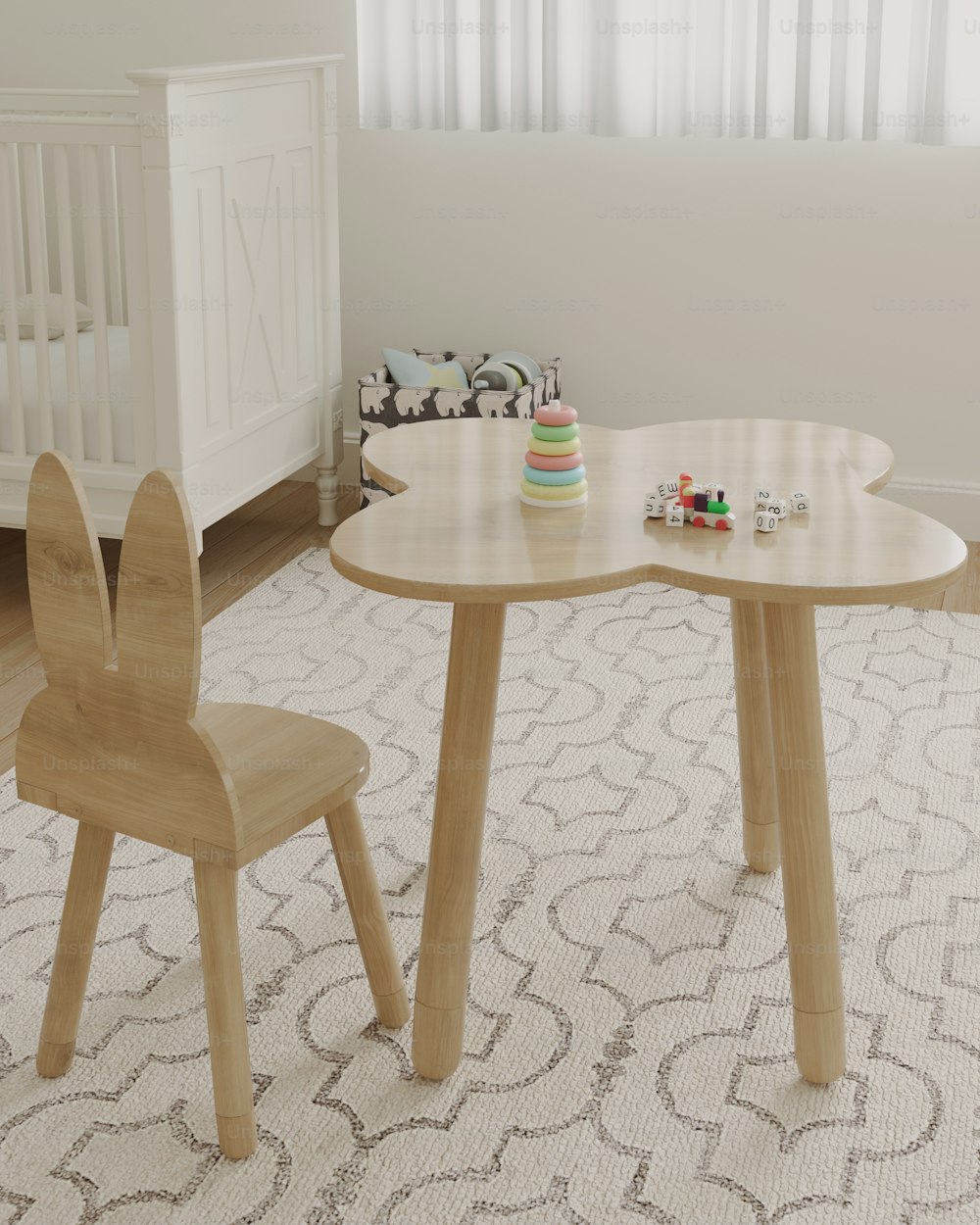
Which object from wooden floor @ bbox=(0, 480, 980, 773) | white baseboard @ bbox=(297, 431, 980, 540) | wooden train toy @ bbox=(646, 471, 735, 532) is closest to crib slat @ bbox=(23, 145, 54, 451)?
wooden floor @ bbox=(0, 480, 980, 773)

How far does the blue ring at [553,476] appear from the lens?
1.60 m

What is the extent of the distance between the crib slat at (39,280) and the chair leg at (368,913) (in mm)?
1549

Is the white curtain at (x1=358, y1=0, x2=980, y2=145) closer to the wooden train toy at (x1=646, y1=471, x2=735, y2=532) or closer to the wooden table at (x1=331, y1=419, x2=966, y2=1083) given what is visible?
the wooden table at (x1=331, y1=419, x2=966, y2=1083)

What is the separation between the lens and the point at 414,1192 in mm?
1383

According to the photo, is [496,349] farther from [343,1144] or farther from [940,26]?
[343,1144]

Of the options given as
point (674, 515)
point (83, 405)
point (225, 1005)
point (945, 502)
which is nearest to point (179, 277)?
point (83, 405)

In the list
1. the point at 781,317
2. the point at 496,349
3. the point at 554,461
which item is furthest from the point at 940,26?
the point at 554,461

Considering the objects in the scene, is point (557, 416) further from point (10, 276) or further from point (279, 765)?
point (10, 276)

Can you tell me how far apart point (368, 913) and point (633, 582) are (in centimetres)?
50

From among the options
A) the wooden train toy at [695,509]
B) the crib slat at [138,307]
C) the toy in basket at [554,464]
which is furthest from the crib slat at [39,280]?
the wooden train toy at [695,509]

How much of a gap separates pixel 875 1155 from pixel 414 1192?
0.48 m

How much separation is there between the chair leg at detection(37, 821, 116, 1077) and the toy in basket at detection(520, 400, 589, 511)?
616 millimetres

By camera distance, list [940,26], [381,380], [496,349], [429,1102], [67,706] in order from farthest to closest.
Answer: [496,349] → [381,380] → [940,26] → [429,1102] → [67,706]

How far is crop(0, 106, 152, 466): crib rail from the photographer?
8.49ft
